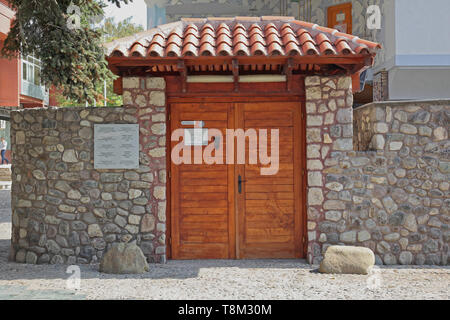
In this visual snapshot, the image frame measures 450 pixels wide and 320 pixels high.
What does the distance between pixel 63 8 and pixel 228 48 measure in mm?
5769

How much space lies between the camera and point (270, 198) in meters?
7.48

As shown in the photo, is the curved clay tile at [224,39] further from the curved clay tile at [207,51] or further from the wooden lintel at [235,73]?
the wooden lintel at [235,73]

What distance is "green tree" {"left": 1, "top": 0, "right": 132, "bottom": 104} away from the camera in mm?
10289

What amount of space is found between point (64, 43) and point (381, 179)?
734 cm

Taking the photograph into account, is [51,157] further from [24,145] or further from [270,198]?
[270,198]

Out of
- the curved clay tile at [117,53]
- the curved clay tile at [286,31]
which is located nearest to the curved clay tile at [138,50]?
the curved clay tile at [117,53]

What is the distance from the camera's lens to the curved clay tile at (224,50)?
6.53 meters

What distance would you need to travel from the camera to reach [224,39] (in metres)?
6.96

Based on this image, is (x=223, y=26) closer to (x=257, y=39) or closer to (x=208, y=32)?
(x=208, y=32)

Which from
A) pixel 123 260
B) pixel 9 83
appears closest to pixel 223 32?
pixel 123 260

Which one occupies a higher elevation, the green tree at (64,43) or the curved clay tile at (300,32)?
the green tree at (64,43)

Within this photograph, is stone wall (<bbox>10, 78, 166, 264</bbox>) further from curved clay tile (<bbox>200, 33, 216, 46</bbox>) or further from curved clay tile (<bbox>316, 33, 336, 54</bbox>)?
curved clay tile (<bbox>316, 33, 336, 54</bbox>)

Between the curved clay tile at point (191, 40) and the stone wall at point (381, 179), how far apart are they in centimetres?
180

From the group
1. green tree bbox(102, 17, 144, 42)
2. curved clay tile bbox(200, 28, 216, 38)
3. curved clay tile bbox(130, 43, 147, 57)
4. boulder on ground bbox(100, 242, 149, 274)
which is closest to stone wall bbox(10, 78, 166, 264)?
boulder on ground bbox(100, 242, 149, 274)
